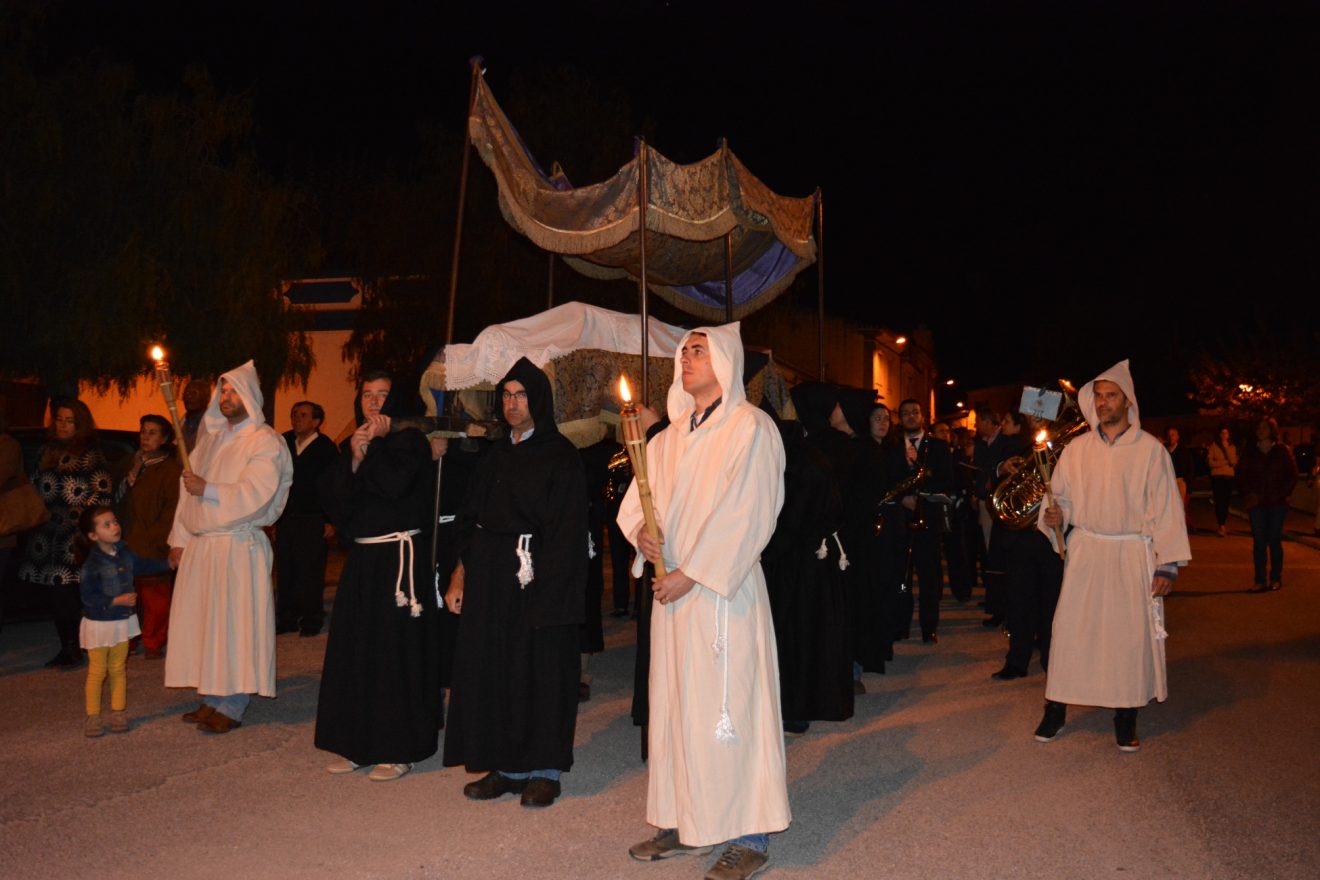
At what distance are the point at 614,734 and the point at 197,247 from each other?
14.6m

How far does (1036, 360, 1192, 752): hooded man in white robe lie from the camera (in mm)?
6961

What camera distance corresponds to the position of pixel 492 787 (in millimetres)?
5980

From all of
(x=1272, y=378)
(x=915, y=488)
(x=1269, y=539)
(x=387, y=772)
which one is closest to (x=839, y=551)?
(x=915, y=488)

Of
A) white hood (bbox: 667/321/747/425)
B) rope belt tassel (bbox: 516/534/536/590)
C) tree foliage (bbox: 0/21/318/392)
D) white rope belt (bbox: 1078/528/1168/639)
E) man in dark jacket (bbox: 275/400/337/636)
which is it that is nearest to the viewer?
white hood (bbox: 667/321/747/425)

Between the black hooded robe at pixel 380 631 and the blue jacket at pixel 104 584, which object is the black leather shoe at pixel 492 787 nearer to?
the black hooded robe at pixel 380 631

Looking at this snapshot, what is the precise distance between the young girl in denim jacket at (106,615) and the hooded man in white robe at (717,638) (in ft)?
12.7

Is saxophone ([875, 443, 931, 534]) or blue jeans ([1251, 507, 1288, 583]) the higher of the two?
saxophone ([875, 443, 931, 534])

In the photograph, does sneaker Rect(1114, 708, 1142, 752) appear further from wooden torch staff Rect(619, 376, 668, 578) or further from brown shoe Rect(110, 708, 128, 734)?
brown shoe Rect(110, 708, 128, 734)

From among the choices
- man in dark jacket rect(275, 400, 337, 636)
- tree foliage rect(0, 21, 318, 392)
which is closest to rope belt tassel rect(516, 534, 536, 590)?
man in dark jacket rect(275, 400, 337, 636)

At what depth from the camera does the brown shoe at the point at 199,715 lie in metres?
7.40

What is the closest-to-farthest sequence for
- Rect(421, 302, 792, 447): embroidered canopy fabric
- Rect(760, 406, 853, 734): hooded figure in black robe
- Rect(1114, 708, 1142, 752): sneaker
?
Rect(1114, 708, 1142, 752): sneaker → Rect(760, 406, 853, 734): hooded figure in black robe → Rect(421, 302, 792, 447): embroidered canopy fabric

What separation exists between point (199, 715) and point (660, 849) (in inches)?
144

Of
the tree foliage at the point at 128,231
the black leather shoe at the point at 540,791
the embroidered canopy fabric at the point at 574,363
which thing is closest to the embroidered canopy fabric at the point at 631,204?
the embroidered canopy fabric at the point at 574,363

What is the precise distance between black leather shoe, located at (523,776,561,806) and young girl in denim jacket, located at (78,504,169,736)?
2.89 metres
